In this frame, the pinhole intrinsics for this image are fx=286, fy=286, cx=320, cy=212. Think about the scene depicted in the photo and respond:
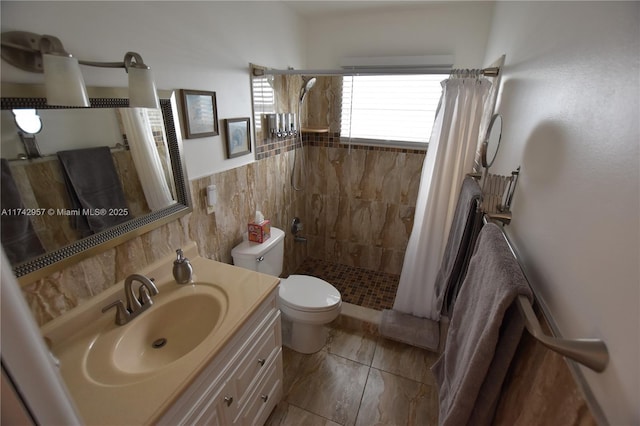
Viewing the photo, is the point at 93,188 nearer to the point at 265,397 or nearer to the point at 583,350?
the point at 265,397

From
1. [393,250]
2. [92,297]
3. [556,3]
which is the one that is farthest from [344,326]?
[556,3]

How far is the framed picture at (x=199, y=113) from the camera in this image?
1.39 meters

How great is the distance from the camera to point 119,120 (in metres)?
1.12

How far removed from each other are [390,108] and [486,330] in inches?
81.7

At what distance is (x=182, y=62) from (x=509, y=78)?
156 centimetres

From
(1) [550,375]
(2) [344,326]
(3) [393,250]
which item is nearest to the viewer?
(1) [550,375]

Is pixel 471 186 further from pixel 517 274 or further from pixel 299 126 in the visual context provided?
pixel 299 126

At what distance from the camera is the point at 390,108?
96.0 inches

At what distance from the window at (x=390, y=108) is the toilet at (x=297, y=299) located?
126 centimetres

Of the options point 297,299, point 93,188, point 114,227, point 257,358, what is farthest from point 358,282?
point 93,188

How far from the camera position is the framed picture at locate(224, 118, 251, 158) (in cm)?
170

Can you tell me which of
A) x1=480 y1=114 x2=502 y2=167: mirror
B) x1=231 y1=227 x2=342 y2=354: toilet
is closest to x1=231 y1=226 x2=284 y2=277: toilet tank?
x1=231 y1=227 x2=342 y2=354: toilet

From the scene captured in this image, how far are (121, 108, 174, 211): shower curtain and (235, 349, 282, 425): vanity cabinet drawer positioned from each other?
98 centimetres

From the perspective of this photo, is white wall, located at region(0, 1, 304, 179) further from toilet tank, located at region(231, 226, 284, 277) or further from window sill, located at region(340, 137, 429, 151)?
window sill, located at region(340, 137, 429, 151)
